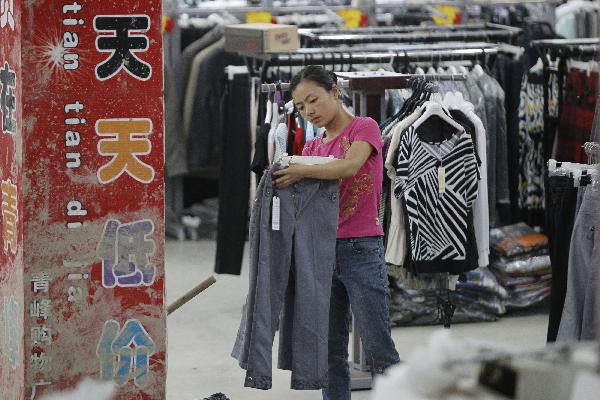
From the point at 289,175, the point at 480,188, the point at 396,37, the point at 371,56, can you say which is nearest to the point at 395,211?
the point at 480,188

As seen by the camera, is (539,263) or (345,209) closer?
(345,209)

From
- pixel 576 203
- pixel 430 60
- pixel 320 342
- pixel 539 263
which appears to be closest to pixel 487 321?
pixel 539 263

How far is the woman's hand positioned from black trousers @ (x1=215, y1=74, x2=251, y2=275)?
252cm

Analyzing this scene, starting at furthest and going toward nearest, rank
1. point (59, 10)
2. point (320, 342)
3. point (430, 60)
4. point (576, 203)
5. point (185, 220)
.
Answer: point (185, 220), point (430, 60), point (576, 203), point (320, 342), point (59, 10)

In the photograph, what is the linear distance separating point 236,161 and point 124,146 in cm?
282

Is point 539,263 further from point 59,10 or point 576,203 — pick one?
point 59,10

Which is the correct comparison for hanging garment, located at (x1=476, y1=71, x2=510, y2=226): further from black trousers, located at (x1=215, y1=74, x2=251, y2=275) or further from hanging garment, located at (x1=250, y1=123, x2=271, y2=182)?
hanging garment, located at (x1=250, y1=123, x2=271, y2=182)

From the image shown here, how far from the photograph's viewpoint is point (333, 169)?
14.8ft

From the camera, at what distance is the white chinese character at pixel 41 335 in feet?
14.4

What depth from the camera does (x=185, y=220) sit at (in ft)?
32.9

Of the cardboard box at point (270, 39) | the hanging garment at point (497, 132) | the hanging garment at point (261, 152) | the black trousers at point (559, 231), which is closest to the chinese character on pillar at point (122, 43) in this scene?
the hanging garment at point (261, 152)

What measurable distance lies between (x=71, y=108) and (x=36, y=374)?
3.19 feet

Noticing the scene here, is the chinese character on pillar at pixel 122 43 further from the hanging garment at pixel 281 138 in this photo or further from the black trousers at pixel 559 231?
the black trousers at pixel 559 231

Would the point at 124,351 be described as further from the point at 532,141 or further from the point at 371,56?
the point at 532,141
